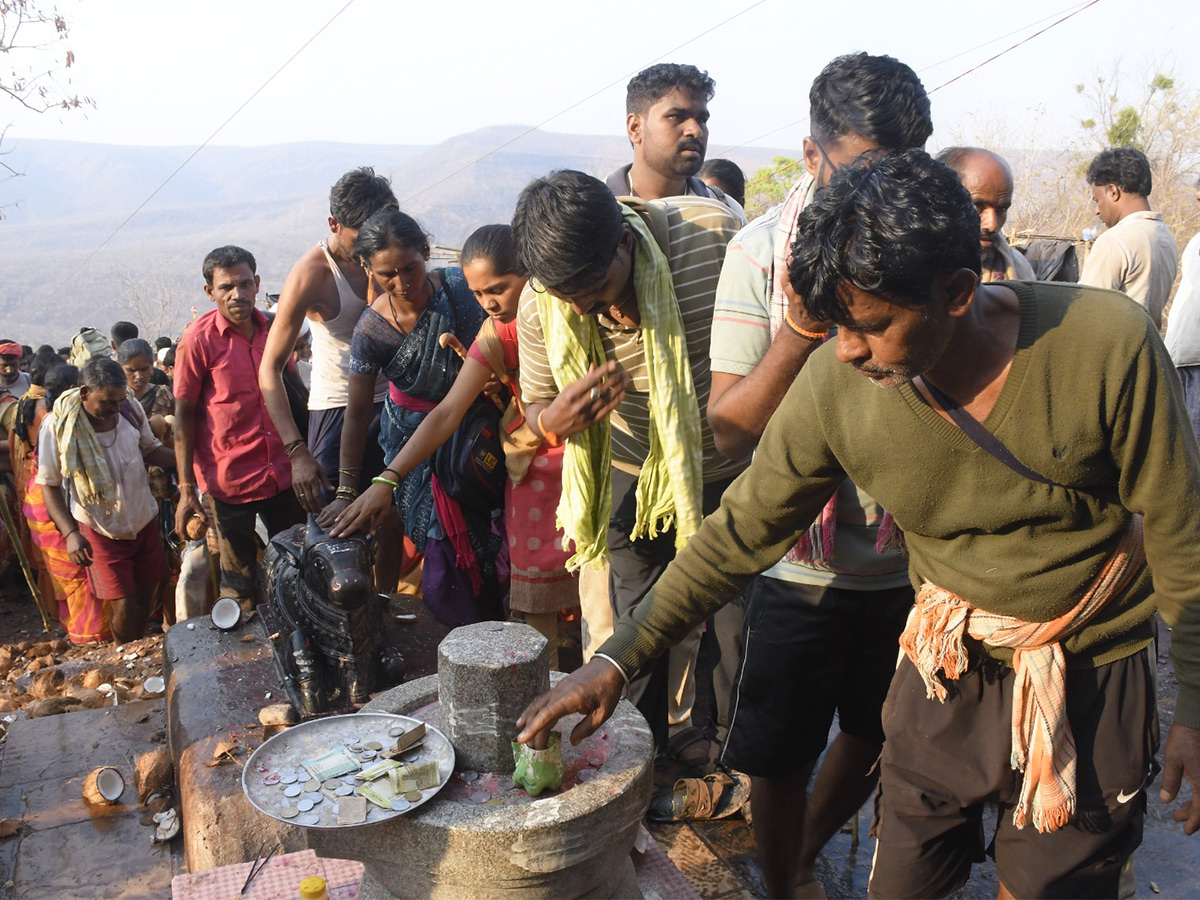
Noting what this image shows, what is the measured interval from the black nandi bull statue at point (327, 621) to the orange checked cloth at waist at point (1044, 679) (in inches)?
85.4

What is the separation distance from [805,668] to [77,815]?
280 centimetres

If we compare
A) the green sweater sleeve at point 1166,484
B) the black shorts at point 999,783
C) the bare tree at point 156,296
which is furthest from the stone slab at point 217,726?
the bare tree at point 156,296

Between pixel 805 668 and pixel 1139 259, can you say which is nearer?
pixel 805 668

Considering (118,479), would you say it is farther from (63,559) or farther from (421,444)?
(421,444)

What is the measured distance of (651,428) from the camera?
9.21ft

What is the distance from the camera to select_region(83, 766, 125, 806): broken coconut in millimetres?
3510

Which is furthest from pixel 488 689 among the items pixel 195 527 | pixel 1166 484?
pixel 195 527

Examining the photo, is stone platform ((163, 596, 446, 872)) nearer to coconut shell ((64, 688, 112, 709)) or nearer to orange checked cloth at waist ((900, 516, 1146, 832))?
coconut shell ((64, 688, 112, 709))

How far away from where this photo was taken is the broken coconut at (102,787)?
3510 mm

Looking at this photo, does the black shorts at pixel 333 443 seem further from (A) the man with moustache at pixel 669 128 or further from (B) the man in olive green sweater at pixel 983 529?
(B) the man in olive green sweater at pixel 983 529

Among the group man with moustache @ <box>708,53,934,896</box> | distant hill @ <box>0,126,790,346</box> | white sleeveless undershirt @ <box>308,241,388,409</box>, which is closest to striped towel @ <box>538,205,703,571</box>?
man with moustache @ <box>708,53,934,896</box>

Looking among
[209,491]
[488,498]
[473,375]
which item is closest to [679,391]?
[473,375]

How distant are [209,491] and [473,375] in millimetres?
2186

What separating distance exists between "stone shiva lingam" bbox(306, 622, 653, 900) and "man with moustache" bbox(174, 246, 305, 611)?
125 inches
